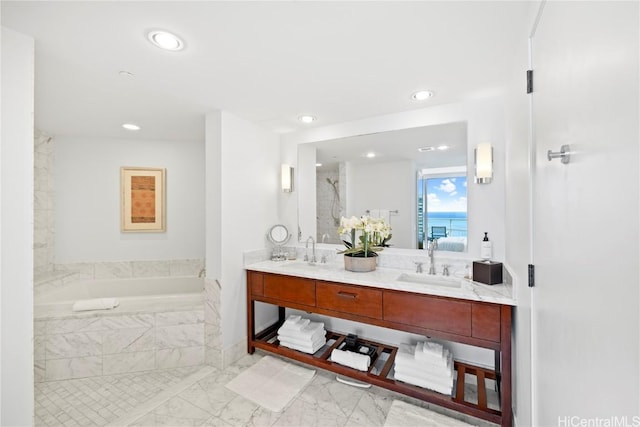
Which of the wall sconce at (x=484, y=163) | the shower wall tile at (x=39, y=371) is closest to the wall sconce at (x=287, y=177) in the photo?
the wall sconce at (x=484, y=163)

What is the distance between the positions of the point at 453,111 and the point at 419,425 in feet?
7.40

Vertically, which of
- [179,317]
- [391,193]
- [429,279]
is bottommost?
[179,317]

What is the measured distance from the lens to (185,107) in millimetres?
2307

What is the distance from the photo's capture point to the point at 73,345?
224 cm

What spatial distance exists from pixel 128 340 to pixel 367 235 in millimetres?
2233

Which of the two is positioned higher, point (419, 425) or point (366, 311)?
point (366, 311)

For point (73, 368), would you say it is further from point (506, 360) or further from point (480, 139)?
point (480, 139)

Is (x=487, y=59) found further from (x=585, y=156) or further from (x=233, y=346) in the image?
(x=233, y=346)

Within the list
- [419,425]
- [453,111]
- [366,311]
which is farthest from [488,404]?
[453,111]

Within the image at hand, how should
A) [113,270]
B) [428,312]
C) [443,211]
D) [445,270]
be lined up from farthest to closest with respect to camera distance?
[113,270] → [443,211] → [445,270] → [428,312]

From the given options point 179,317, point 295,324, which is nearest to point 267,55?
point 295,324

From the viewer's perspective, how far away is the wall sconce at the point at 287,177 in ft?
9.73

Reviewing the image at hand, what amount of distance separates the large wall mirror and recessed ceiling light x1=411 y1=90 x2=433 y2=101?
0.29 metres

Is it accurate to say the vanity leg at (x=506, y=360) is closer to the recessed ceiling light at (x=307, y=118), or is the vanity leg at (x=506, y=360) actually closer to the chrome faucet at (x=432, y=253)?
the chrome faucet at (x=432, y=253)
